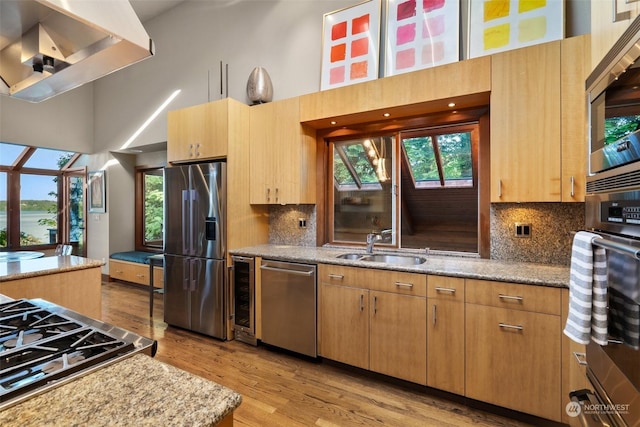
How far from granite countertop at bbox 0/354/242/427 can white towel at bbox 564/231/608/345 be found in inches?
52.4

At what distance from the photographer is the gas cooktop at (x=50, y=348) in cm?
72

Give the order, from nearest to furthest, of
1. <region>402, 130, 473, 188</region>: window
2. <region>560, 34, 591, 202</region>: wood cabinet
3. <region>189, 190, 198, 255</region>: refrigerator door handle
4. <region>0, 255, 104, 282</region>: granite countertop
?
<region>560, 34, 591, 202</region>: wood cabinet → <region>0, 255, 104, 282</region>: granite countertop → <region>402, 130, 473, 188</region>: window → <region>189, 190, 198, 255</region>: refrigerator door handle

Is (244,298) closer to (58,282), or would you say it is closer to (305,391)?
(305,391)

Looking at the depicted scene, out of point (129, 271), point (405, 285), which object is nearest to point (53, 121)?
point (129, 271)

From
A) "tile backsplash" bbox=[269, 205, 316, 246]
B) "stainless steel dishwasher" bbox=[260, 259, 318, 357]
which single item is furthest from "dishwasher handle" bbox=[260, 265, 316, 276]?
"tile backsplash" bbox=[269, 205, 316, 246]

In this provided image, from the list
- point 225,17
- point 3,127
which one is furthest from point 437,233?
point 3,127

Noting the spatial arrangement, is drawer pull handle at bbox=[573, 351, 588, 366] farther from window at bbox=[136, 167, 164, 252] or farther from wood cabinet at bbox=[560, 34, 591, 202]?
window at bbox=[136, 167, 164, 252]

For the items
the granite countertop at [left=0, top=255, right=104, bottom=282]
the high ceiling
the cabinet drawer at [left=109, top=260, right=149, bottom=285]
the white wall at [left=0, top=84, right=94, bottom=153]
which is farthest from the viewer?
the cabinet drawer at [left=109, top=260, right=149, bottom=285]

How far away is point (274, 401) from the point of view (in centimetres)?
208

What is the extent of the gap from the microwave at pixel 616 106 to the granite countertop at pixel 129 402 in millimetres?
1489

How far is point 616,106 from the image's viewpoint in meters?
1.16

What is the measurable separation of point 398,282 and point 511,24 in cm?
218

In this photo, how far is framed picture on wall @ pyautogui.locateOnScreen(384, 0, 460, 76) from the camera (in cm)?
254

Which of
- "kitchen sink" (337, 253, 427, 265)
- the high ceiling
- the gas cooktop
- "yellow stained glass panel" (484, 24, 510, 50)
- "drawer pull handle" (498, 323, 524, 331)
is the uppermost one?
the high ceiling
